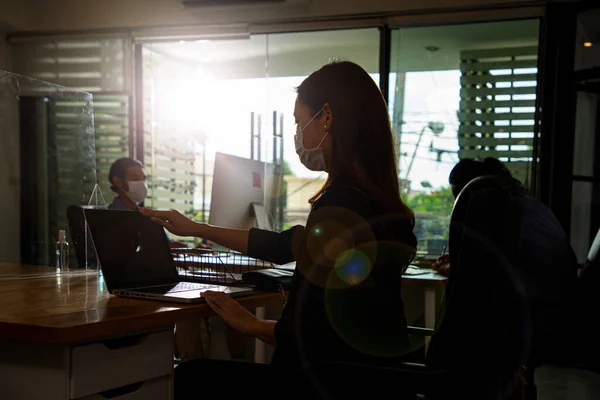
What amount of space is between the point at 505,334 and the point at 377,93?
2.07 ft

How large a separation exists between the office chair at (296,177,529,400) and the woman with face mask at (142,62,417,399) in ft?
0.70

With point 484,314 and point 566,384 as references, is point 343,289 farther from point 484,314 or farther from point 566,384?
point 566,384

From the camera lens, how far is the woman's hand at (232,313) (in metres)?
1.31

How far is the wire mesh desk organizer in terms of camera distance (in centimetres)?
175

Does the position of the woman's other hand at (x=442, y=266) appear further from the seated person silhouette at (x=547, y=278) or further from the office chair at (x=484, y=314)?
the office chair at (x=484, y=314)

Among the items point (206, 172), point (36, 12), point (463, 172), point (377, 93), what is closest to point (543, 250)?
point (463, 172)

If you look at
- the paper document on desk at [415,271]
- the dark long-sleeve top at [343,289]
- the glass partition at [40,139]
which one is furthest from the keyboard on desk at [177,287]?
the paper document on desk at [415,271]

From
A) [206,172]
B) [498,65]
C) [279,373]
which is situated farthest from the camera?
[206,172]

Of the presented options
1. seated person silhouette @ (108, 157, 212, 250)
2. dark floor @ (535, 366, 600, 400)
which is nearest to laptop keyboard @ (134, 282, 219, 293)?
seated person silhouette @ (108, 157, 212, 250)

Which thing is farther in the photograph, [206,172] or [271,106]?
[206,172]

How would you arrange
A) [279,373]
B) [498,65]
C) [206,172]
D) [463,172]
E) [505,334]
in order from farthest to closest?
[206,172] < [498,65] < [463,172] < [279,373] < [505,334]

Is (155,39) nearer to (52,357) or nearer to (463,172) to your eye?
(463,172)

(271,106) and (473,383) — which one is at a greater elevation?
A: (271,106)

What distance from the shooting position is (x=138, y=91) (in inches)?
205
